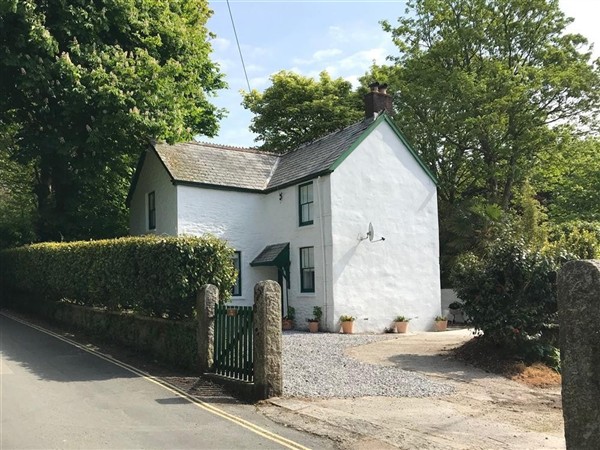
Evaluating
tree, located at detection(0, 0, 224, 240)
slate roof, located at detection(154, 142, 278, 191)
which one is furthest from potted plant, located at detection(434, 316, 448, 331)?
tree, located at detection(0, 0, 224, 240)

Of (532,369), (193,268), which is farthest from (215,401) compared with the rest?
(532,369)

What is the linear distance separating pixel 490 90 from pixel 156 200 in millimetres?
17420

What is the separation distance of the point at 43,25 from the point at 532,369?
18.4m

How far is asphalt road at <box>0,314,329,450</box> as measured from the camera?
7.00m

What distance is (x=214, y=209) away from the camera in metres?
21.8

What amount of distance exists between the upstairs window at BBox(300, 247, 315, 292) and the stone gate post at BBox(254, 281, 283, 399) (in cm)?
1064

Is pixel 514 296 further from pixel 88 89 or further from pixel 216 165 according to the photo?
pixel 88 89

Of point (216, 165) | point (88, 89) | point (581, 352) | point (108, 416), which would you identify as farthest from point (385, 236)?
point (581, 352)

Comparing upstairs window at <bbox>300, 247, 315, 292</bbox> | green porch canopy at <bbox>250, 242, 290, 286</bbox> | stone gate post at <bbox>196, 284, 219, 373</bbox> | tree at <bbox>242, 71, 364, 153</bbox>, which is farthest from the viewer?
tree at <bbox>242, 71, 364, 153</bbox>

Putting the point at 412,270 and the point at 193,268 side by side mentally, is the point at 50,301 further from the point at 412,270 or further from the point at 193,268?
the point at 412,270

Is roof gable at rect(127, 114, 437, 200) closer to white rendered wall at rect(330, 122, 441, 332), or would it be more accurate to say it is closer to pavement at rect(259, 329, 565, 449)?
white rendered wall at rect(330, 122, 441, 332)

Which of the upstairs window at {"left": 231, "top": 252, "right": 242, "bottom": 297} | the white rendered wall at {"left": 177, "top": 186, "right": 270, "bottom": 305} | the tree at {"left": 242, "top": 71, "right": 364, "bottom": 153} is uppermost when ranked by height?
the tree at {"left": 242, "top": 71, "right": 364, "bottom": 153}

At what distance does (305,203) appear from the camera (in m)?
21.2

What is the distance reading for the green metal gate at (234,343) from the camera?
10086 millimetres
